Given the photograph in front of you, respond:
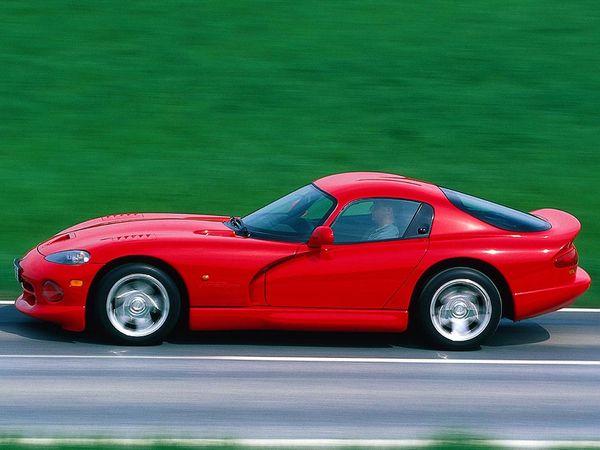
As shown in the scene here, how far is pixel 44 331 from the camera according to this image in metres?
8.55

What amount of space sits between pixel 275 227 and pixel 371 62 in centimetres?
937

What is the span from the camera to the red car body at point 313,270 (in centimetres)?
803

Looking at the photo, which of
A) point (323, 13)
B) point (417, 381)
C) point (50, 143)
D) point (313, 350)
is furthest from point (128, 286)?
point (323, 13)

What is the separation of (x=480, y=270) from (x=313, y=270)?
1.37 metres

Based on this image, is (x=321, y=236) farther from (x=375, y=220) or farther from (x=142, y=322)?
(x=142, y=322)

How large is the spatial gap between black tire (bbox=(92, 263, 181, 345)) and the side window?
1394 mm

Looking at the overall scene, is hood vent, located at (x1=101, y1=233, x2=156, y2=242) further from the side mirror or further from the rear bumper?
the rear bumper

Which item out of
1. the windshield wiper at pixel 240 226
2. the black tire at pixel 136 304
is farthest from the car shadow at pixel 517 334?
the black tire at pixel 136 304

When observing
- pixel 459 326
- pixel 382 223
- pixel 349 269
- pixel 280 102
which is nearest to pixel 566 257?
pixel 459 326

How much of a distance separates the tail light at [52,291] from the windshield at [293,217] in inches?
61.8

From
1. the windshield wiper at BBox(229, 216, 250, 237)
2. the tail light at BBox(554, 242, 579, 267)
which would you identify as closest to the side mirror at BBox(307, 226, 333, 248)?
the windshield wiper at BBox(229, 216, 250, 237)

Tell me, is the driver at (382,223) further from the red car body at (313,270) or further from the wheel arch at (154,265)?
the wheel arch at (154,265)

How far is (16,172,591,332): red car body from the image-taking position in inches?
316

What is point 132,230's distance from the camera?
8391 millimetres
